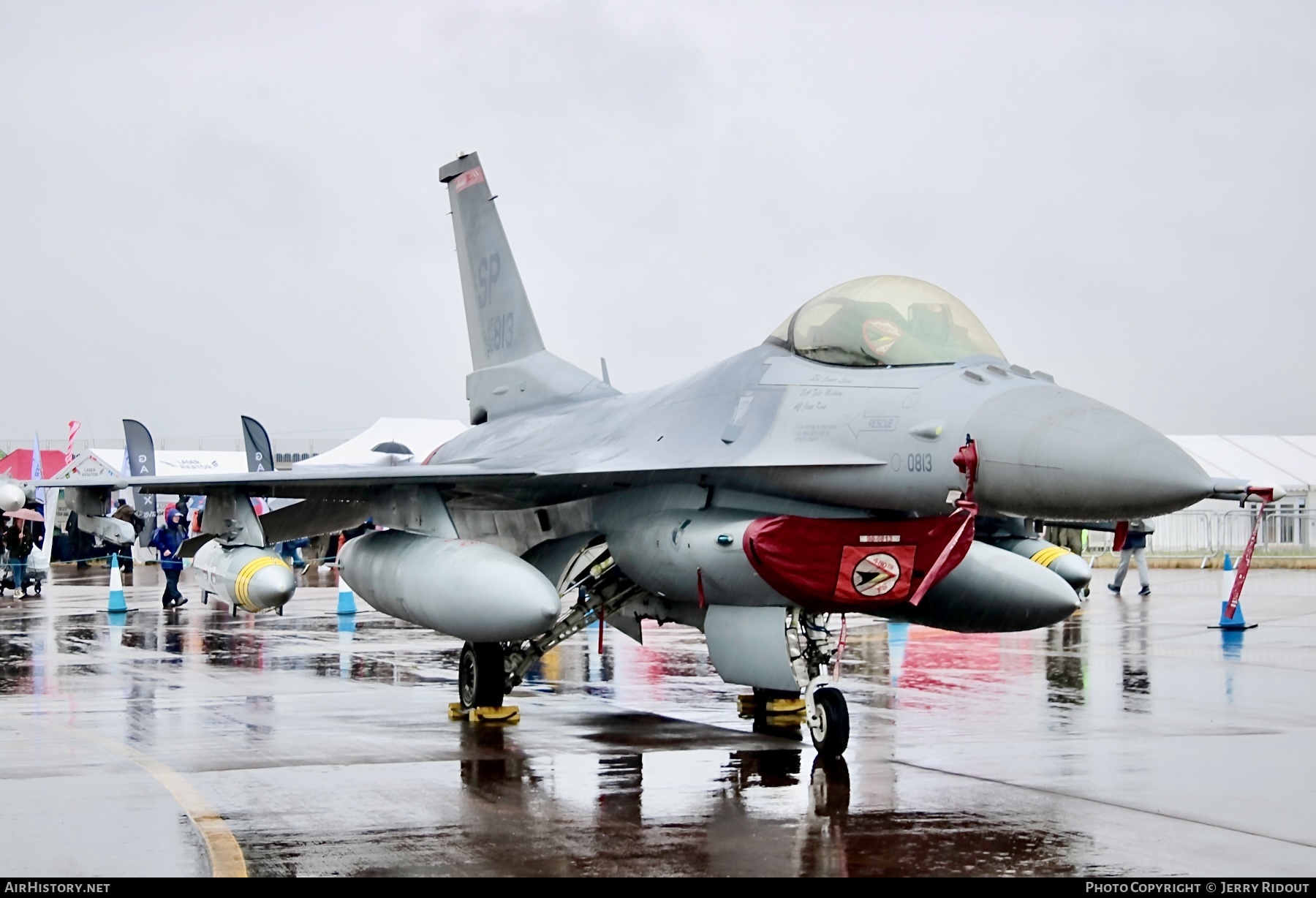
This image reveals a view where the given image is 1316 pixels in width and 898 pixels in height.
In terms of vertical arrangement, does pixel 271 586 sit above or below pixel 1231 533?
below

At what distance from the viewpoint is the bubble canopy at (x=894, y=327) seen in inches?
322

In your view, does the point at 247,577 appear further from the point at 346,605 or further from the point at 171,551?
the point at 171,551

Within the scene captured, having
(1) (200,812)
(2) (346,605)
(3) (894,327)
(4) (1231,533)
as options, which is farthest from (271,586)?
(4) (1231,533)

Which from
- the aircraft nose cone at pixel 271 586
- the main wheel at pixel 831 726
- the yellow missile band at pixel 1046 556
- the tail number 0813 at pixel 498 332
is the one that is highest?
the tail number 0813 at pixel 498 332

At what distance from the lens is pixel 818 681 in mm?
8906

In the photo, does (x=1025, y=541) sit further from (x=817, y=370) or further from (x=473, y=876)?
(x=473, y=876)

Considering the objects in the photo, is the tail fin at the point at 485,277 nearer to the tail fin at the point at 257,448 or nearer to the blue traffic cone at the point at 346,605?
the blue traffic cone at the point at 346,605

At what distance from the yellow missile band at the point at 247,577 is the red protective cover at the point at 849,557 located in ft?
12.3

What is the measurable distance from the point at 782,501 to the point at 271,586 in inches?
146

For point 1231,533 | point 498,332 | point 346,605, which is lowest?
point 346,605

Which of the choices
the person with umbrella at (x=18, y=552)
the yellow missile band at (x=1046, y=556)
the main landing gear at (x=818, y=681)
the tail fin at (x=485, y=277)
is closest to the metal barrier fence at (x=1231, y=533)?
the person with umbrella at (x=18, y=552)

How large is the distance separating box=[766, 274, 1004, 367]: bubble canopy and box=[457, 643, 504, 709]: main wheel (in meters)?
3.50

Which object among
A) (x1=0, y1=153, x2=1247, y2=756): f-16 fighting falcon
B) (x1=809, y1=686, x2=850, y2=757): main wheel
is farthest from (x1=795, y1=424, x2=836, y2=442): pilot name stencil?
(x1=809, y1=686, x2=850, y2=757): main wheel
